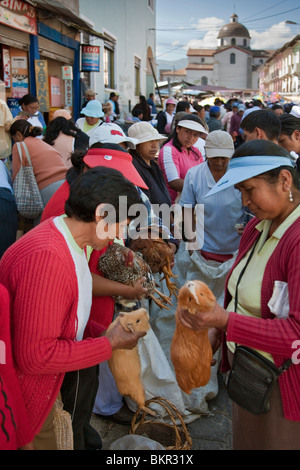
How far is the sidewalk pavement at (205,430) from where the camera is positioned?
9.04 feet

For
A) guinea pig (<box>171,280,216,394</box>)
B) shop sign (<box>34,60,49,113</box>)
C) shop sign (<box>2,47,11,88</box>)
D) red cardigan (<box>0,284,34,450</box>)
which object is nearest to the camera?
red cardigan (<box>0,284,34,450</box>)

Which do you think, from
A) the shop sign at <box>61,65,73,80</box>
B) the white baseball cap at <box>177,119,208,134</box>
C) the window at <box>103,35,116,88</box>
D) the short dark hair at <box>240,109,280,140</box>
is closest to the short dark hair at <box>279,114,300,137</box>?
the short dark hair at <box>240,109,280,140</box>

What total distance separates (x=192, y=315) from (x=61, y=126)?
3.62 metres

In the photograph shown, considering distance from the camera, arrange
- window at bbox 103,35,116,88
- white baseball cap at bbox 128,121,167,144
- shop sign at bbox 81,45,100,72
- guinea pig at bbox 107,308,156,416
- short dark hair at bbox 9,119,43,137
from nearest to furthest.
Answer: guinea pig at bbox 107,308,156,416 < white baseball cap at bbox 128,121,167,144 < short dark hair at bbox 9,119,43,137 < shop sign at bbox 81,45,100,72 < window at bbox 103,35,116,88

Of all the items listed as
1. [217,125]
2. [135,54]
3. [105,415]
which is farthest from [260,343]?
[135,54]

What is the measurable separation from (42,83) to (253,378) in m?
8.49

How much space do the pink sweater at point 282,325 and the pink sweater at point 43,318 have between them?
0.56m

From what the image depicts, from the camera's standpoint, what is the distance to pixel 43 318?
149cm

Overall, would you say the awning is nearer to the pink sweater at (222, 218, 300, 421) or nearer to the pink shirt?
the pink shirt

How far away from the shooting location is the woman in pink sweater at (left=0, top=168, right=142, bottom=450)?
4.89 ft

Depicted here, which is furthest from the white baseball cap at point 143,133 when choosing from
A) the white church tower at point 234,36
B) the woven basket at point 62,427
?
the white church tower at point 234,36

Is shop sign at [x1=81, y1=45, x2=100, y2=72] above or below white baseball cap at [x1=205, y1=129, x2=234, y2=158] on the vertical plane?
above

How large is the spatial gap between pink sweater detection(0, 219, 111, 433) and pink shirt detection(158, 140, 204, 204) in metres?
3.15

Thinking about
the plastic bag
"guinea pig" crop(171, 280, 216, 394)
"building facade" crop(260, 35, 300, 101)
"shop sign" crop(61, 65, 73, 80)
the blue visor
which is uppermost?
"building facade" crop(260, 35, 300, 101)
